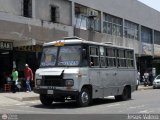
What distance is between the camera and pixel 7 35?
2786cm

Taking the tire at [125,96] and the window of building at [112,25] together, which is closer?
the tire at [125,96]

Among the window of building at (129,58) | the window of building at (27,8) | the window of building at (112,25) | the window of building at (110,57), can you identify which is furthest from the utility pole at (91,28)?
the window of building at (110,57)

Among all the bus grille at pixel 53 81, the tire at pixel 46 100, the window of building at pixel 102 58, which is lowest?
the tire at pixel 46 100

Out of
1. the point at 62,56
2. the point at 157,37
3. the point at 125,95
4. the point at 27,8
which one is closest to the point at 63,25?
the point at 27,8

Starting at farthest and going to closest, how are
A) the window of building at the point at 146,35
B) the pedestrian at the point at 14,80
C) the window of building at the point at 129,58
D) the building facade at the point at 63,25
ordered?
the window of building at the point at 146,35, the building facade at the point at 63,25, the pedestrian at the point at 14,80, the window of building at the point at 129,58

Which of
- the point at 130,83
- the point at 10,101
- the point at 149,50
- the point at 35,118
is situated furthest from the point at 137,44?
the point at 35,118

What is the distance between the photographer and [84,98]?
19625 millimetres

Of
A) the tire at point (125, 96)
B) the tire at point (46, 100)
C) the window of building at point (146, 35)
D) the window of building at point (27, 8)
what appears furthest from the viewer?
the window of building at point (146, 35)

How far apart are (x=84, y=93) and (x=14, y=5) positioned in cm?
1189

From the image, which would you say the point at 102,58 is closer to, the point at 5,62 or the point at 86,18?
the point at 5,62

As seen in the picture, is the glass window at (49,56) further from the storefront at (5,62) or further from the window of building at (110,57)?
the storefront at (5,62)

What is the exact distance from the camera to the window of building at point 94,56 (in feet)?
66.4

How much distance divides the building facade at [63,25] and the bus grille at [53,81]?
28.7ft

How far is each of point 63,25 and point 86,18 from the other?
207 inches
